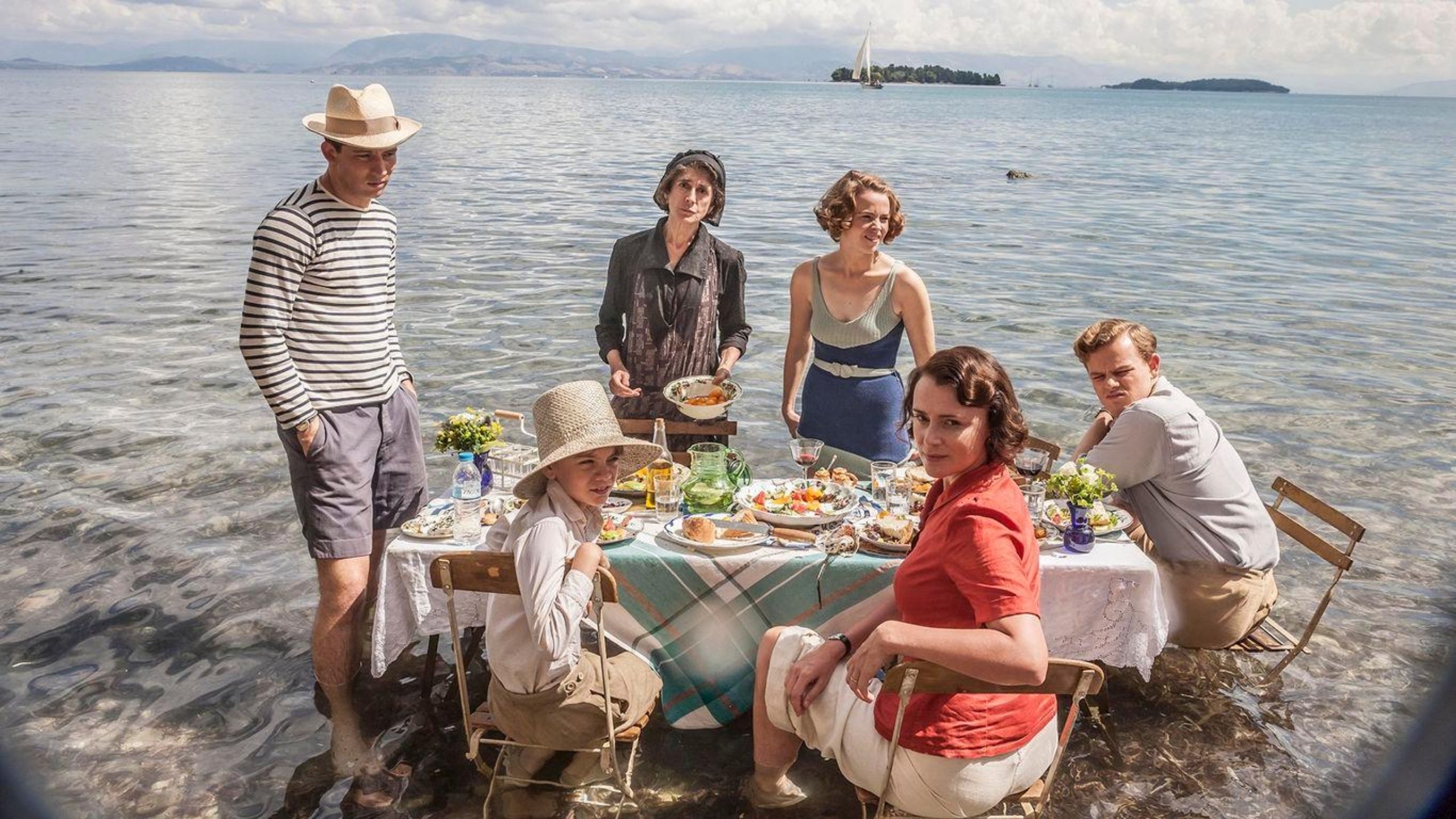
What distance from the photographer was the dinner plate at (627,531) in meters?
4.39

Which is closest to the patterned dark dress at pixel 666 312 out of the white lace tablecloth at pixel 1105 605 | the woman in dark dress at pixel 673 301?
the woman in dark dress at pixel 673 301

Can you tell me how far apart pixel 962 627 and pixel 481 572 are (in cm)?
160

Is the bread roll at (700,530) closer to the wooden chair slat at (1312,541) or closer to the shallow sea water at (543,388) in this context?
the shallow sea water at (543,388)

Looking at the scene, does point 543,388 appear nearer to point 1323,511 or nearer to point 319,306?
point 319,306

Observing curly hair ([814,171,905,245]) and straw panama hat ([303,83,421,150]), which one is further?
curly hair ([814,171,905,245])

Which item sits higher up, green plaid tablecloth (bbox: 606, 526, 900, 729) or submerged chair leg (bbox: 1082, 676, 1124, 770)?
green plaid tablecloth (bbox: 606, 526, 900, 729)

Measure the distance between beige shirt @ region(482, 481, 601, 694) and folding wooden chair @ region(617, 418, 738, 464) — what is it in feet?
5.23

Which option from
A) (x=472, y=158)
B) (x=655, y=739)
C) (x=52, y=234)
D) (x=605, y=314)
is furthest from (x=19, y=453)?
(x=472, y=158)

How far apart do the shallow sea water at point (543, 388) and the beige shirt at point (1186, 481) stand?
3.25ft

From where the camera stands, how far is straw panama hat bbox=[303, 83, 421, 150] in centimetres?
437

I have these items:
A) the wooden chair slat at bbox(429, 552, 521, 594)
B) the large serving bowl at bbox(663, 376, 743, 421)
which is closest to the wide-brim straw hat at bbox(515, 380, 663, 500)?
the wooden chair slat at bbox(429, 552, 521, 594)

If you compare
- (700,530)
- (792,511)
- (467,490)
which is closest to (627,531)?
(700,530)

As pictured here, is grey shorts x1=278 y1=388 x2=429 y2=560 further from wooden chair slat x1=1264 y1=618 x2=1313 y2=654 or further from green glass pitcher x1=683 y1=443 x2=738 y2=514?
wooden chair slat x1=1264 y1=618 x2=1313 y2=654

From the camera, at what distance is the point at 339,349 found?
448cm
